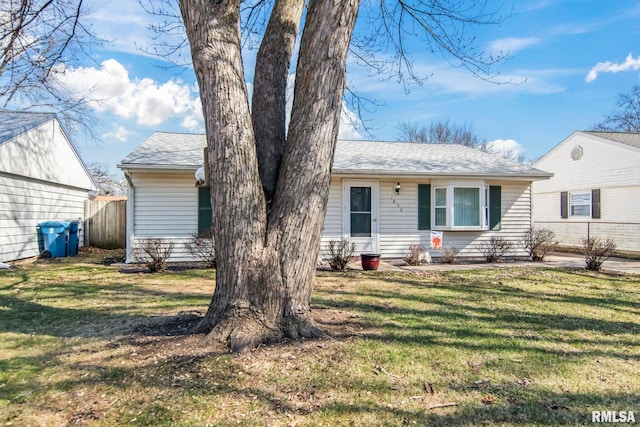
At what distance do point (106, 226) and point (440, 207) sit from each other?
11.5 metres

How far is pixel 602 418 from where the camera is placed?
2.36 m

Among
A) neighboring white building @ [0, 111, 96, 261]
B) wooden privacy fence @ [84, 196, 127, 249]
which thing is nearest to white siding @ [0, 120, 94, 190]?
neighboring white building @ [0, 111, 96, 261]

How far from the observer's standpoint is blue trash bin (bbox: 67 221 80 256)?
11164 mm

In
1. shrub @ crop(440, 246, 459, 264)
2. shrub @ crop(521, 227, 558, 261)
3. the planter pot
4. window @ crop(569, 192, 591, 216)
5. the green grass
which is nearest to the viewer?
the green grass

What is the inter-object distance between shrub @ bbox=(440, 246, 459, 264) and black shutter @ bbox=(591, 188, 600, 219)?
734cm

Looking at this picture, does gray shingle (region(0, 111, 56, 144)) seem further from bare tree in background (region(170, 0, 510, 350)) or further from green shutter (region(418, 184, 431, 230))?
green shutter (region(418, 184, 431, 230))

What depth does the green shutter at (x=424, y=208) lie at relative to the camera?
10.5m

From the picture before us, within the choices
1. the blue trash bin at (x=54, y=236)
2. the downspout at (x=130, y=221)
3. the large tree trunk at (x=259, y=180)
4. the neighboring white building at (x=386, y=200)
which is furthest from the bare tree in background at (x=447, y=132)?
the large tree trunk at (x=259, y=180)

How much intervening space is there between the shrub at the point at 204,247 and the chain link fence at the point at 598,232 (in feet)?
34.1

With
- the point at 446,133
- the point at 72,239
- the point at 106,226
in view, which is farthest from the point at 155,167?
the point at 446,133

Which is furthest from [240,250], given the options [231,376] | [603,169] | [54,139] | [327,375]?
[603,169]

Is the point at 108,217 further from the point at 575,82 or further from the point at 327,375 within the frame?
the point at 575,82

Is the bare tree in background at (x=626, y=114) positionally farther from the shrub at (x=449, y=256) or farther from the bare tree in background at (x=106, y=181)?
the bare tree in background at (x=106, y=181)

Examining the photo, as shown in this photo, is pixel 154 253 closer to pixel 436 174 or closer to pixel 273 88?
pixel 273 88
